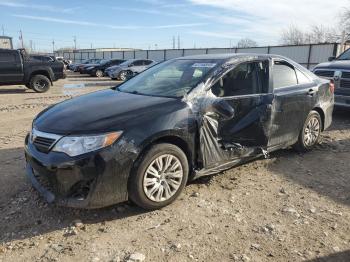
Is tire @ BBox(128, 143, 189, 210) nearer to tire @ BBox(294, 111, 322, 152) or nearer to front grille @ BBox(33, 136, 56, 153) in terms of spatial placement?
front grille @ BBox(33, 136, 56, 153)

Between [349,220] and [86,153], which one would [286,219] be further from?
[86,153]

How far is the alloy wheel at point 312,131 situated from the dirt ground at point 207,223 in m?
0.84

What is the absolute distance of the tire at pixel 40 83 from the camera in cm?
1628

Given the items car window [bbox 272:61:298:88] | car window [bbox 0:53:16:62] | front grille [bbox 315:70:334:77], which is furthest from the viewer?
car window [bbox 0:53:16:62]

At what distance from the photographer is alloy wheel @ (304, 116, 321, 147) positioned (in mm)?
5984

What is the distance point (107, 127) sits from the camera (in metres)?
3.64

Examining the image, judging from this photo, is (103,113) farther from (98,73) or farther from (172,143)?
(98,73)

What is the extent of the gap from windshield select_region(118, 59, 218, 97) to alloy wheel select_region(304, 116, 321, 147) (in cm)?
218

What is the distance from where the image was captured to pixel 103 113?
12.8 feet

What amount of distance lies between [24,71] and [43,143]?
44.3 ft

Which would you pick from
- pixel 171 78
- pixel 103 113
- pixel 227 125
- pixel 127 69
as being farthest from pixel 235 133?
pixel 127 69

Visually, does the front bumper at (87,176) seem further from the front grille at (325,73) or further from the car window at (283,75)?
the front grille at (325,73)

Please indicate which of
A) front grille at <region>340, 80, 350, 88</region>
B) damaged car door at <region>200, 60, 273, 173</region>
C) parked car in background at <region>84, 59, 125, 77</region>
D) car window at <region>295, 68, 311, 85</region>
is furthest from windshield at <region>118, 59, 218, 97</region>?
parked car in background at <region>84, 59, 125, 77</region>

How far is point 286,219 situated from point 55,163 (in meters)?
2.38
